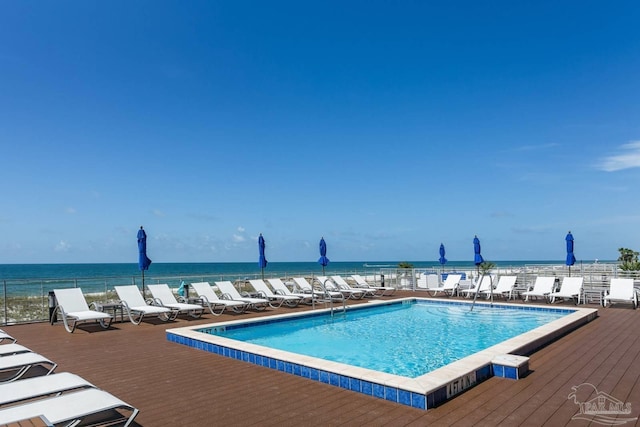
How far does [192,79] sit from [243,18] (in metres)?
4.25

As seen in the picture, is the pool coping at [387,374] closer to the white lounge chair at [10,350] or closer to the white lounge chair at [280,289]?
the white lounge chair at [10,350]

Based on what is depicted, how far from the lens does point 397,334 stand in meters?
8.19

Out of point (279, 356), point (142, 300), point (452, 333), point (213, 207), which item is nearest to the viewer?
point (279, 356)

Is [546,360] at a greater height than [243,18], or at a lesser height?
lesser

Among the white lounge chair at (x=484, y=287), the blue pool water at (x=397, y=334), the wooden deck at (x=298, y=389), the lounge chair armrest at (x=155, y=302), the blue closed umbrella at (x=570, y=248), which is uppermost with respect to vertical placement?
Answer: the blue closed umbrella at (x=570, y=248)

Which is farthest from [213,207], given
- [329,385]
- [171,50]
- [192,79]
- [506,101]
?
[329,385]

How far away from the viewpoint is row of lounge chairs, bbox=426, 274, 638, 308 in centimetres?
1024

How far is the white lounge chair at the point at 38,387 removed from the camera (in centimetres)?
298

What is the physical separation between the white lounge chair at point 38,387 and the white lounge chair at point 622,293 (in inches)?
437

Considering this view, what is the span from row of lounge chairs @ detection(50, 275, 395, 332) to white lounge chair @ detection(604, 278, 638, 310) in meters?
6.14

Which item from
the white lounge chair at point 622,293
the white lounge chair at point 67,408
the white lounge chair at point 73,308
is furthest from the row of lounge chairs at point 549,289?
the white lounge chair at point 67,408

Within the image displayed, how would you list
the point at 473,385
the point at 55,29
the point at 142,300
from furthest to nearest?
1. the point at 55,29
2. the point at 142,300
3. the point at 473,385

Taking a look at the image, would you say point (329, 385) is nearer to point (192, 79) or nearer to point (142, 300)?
point (142, 300)

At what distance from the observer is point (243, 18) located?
46.9 ft
